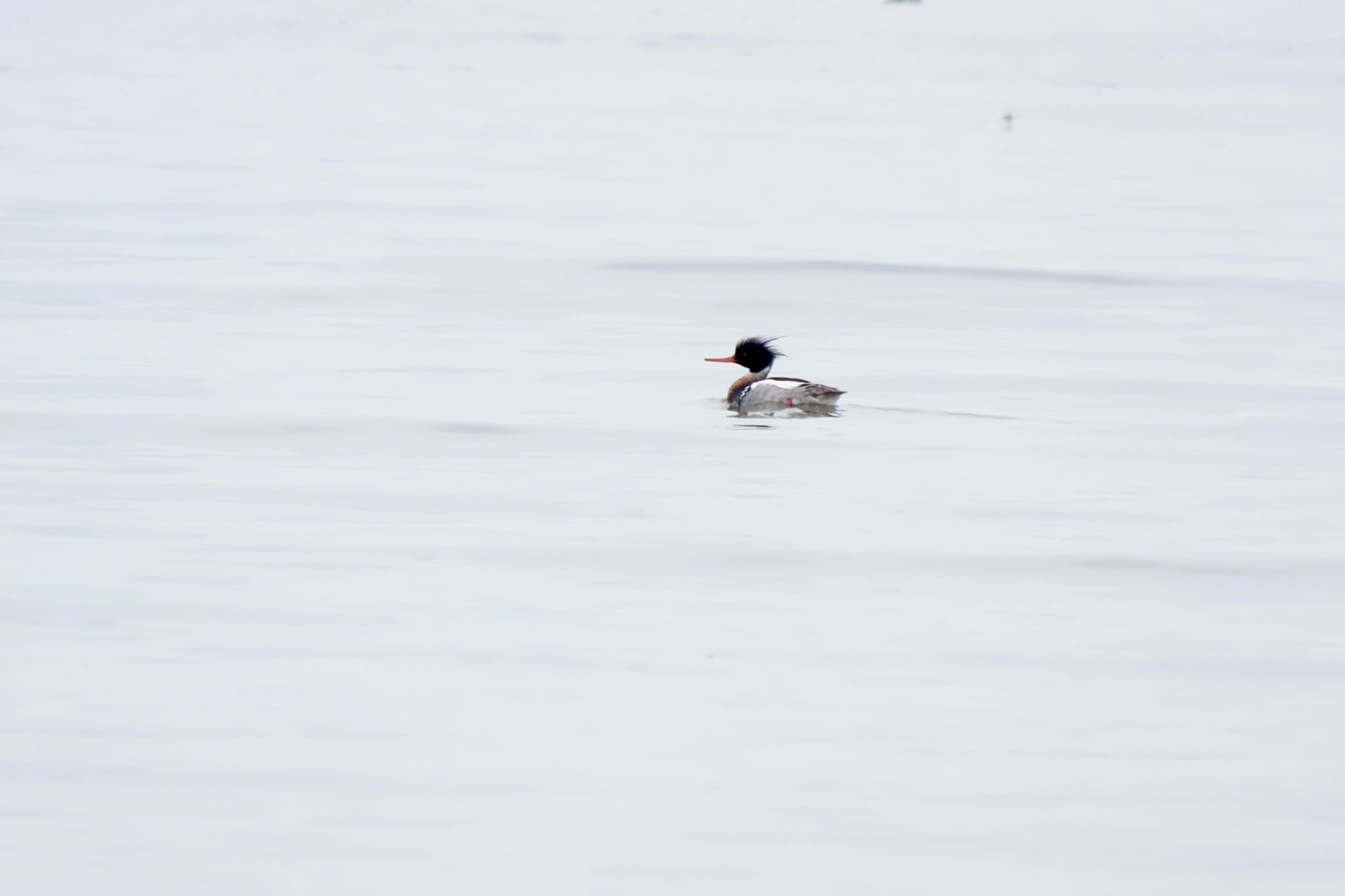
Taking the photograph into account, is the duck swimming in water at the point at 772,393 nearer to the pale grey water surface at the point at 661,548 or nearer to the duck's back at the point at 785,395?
the duck's back at the point at 785,395

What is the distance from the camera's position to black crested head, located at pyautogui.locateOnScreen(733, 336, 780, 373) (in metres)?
15.1

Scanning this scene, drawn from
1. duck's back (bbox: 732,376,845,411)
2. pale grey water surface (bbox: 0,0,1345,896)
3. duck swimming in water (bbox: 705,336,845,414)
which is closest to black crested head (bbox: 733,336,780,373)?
duck swimming in water (bbox: 705,336,845,414)

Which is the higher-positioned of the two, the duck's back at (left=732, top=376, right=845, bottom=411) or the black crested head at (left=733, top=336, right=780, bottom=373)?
the black crested head at (left=733, top=336, right=780, bottom=373)

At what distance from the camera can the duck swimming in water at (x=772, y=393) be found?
14.1 m

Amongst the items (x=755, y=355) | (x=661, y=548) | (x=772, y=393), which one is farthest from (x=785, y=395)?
(x=661, y=548)

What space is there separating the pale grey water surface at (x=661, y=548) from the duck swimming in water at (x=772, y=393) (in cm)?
27

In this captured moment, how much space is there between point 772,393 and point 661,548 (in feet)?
13.9

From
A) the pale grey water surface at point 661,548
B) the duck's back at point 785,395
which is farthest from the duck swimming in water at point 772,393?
the pale grey water surface at point 661,548

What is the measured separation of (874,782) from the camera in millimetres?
7230

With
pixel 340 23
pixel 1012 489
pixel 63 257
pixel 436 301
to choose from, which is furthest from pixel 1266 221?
pixel 340 23

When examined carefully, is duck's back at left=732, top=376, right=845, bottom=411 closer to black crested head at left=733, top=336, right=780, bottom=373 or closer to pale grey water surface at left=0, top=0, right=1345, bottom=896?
pale grey water surface at left=0, top=0, right=1345, bottom=896

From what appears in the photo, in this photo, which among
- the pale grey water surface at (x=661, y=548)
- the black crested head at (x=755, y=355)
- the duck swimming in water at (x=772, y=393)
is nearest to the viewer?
the pale grey water surface at (x=661, y=548)

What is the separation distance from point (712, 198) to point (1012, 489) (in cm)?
1726

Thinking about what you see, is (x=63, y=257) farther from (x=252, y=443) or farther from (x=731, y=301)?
(x=252, y=443)
